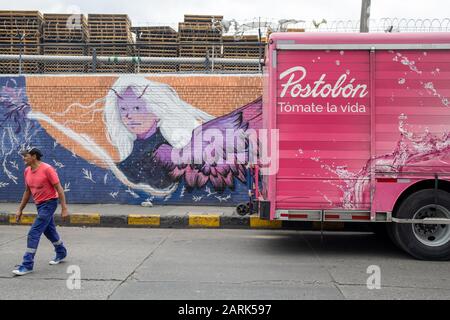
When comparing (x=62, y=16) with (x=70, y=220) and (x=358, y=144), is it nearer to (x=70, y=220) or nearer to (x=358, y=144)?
(x=70, y=220)

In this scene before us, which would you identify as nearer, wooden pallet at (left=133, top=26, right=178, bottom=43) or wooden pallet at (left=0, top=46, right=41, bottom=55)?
wooden pallet at (left=0, top=46, right=41, bottom=55)

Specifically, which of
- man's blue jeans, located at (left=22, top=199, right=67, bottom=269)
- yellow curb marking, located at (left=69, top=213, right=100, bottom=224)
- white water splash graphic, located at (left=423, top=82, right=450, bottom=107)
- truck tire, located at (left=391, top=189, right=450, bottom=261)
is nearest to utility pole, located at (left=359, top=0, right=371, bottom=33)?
white water splash graphic, located at (left=423, top=82, right=450, bottom=107)

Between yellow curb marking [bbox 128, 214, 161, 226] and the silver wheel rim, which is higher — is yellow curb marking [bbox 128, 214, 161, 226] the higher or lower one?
the lower one

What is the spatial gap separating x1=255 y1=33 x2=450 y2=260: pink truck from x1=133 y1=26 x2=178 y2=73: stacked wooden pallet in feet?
19.2

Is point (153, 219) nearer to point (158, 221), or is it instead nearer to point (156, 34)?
Answer: point (158, 221)

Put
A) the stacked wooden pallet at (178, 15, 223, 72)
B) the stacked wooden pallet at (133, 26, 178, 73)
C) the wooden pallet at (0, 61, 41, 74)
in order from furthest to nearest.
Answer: the stacked wooden pallet at (178, 15, 223, 72) < the wooden pallet at (0, 61, 41, 74) < the stacked wooden pallet at (133, 26, 178, 73)

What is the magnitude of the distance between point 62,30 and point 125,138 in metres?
3.86

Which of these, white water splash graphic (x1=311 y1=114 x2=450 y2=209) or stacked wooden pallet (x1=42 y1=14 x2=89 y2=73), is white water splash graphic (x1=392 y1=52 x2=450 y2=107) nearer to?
white water splash graphic (x1=311 y1=114 x2=450 y2=209)

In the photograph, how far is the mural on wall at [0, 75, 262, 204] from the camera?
11.6 meters

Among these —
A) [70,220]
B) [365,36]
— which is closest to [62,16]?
[70,220]

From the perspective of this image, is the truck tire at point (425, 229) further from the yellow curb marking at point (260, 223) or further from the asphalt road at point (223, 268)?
the yellow curb marking at point (260, 223)

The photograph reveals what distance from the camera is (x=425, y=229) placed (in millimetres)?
6914

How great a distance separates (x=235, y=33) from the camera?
12680 millimetres
